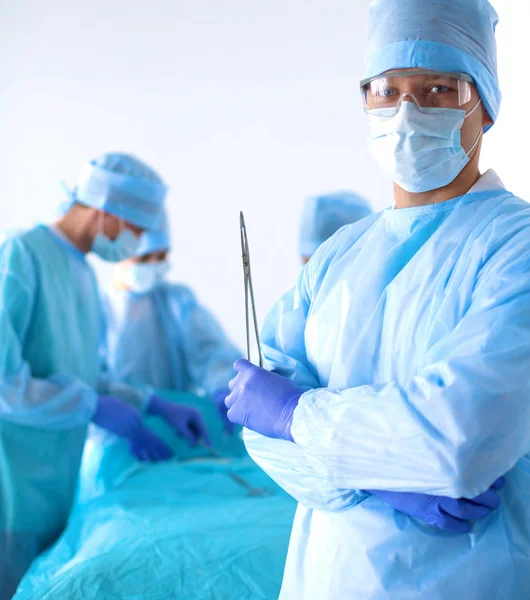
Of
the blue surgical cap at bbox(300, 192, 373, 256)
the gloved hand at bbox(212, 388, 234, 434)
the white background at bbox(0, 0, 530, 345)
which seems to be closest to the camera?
the blue surgical cap at bbox(300, 192, 373, 256)

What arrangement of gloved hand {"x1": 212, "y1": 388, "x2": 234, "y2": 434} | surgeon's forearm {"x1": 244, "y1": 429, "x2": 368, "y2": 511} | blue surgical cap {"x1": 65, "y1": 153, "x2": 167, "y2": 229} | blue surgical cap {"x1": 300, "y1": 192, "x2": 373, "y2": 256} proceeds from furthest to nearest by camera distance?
gloved hand {"x1": 212, "y1": 388, "x2": 234, "y2": 434} < blue surgical cap {"x1": 300, "y1": 192, "x2": 373, "y2": 256} < blue surgical cap {"x1": 65, "y1": 153, "x2": 167, "y2": 229} < surgeon's forearm {"x1": 244, "y1": 429, "x2": 368, "y2": 511}

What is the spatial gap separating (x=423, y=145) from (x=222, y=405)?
6.96ft

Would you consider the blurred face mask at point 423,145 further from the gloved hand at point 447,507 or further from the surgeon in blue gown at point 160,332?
the surgeon in blue gown at point 160,332

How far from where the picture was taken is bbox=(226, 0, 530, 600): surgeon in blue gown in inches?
35.2

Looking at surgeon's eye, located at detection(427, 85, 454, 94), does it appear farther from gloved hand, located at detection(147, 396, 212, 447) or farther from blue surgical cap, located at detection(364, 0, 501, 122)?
gloved hand, located at detection(147, 396, 212, 447)

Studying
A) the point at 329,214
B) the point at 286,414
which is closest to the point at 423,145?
the point at 286,414

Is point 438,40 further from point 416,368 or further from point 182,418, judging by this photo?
point 182,418

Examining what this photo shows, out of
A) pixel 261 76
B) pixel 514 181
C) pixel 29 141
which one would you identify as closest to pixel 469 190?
pixel 514 181

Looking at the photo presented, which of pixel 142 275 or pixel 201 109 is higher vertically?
pixel 201 109

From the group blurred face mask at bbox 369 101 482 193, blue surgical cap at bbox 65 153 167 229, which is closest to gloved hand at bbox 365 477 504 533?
blurred face mask at bbox 369 101 482 193

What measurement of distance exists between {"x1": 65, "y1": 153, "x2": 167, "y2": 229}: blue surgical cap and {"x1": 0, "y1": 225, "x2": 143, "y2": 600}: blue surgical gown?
0.20 m

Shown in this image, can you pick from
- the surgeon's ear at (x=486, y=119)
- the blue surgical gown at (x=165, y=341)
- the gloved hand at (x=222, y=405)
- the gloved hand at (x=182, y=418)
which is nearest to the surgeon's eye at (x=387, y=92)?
the surgeon's ear at (x=486, y=119)

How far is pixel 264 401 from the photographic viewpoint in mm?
1090

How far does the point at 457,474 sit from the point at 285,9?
310 cm
